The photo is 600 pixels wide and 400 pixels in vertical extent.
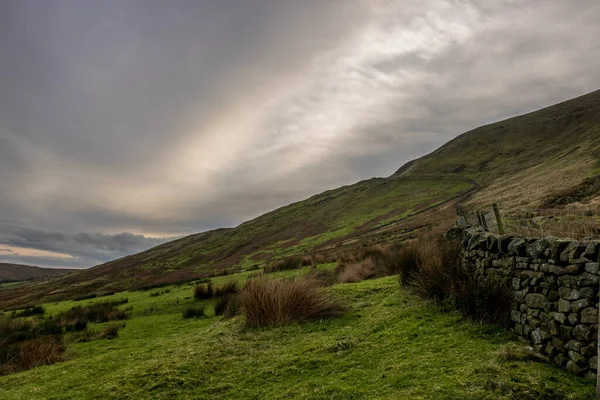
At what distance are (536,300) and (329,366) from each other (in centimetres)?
386

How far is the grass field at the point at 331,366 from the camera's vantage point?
17.9 feet

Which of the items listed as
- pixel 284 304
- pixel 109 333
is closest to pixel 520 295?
pixel 284 304

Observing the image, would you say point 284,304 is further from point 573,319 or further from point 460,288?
point 573,319

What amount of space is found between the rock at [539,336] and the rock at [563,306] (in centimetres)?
53

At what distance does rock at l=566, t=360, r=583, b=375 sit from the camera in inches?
212

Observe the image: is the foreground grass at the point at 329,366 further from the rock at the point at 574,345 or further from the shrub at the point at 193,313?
the shrub at the point at 193,313

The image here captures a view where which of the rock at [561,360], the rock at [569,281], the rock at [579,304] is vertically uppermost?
the rock at [569,281]

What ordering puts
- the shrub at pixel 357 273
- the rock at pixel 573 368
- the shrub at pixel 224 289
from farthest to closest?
1. the shrub at pixel 224 289
2. the shrub at pixel 357 273
3. the rock at pixel 573 368

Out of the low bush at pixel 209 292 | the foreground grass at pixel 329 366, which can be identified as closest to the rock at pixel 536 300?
the foreground grass at pixel 329 366

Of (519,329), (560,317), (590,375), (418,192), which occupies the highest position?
(418,192)

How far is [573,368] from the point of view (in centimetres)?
546

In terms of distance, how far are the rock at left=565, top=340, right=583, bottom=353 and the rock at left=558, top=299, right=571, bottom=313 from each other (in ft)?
1.47

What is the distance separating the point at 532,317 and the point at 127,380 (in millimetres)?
7624

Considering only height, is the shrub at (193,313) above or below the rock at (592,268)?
below
